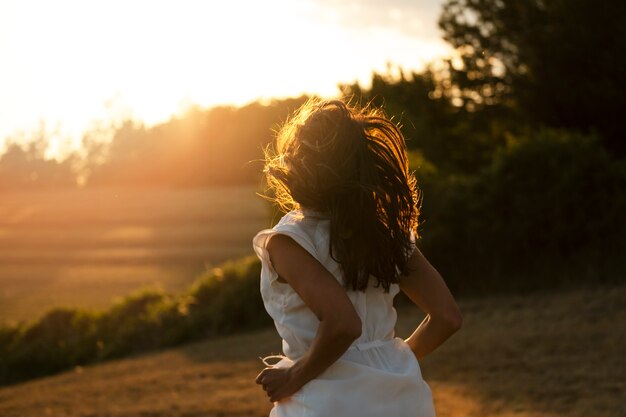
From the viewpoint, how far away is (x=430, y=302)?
2453 millimetres

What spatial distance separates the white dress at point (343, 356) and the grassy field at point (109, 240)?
12145 millimetres

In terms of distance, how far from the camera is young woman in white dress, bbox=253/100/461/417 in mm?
2127

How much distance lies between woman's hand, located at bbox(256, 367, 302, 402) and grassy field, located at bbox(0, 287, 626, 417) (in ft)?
14.8

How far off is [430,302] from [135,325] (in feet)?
39.6

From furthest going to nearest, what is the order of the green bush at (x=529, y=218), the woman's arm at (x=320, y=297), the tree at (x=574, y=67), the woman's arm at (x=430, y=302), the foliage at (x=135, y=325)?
the tree at (x=574, y=67) → the foliage at (x=135, y=325) → the green bush at (x=529, y=218) → the woman's arm at (x=430, y=302) → the woman's arm at (x=320, y=297)

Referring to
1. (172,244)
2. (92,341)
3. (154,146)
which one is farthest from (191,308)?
(154,146)

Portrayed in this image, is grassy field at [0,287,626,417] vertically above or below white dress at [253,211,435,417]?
below

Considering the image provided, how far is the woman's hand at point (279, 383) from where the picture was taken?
2.21 m

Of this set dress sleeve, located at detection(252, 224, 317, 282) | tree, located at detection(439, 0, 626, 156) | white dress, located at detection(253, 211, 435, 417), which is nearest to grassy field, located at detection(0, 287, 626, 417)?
white dress, located at detection(253, 211, 435, 417)

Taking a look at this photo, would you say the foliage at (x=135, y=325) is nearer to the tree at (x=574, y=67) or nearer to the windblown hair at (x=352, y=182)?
the tree at (x=574, y=67)

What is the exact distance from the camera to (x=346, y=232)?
2.18m

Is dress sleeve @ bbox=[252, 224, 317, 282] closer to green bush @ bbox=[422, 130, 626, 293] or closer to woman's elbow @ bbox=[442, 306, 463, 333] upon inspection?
woman's elbow @ bbox=[442, 306, 463, 333]

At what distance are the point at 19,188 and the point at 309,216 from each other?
248 ft

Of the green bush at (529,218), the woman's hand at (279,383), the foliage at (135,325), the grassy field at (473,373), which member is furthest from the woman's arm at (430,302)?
the foliage at (135,325)
